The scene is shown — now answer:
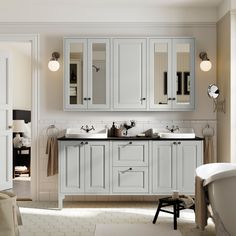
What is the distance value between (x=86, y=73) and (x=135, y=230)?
227cm

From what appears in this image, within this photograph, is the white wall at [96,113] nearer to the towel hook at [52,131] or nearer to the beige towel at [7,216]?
the towel hook at [52,131]

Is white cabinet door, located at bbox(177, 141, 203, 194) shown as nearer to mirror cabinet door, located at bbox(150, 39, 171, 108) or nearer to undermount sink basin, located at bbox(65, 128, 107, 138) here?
mirror cabinet door, located at bbox(150, 39, 171, 108)

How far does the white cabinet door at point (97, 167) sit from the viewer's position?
5.11 m

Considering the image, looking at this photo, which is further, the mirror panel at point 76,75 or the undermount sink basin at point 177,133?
the mirror panel at point 76,75

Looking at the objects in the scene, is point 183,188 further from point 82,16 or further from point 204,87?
point 82,16

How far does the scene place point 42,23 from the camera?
18.5ft

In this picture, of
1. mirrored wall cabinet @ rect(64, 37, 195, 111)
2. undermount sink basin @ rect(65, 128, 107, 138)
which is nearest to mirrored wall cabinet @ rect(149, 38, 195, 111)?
mirrored wall cabinet @ rect(64, 37, 195, 111)

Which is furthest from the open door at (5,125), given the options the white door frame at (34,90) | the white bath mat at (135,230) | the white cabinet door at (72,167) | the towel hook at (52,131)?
the white bath mat at (135,230)

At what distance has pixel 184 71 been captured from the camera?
18.1 ft

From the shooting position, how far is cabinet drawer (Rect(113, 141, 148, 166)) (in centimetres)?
514

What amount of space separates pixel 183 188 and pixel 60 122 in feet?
6.37

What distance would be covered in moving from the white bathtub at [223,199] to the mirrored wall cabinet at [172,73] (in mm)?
1907

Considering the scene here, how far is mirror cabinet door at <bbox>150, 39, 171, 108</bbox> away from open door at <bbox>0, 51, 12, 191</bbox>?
2.41 meters

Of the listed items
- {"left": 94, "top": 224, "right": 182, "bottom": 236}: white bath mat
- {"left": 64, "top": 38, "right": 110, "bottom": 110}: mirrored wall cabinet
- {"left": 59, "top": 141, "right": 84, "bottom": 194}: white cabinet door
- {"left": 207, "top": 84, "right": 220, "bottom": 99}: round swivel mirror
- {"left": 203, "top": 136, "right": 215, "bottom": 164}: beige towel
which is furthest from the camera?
{"left": 203, "top": 136, "right": 215, "bottom": 164}: beige towel
